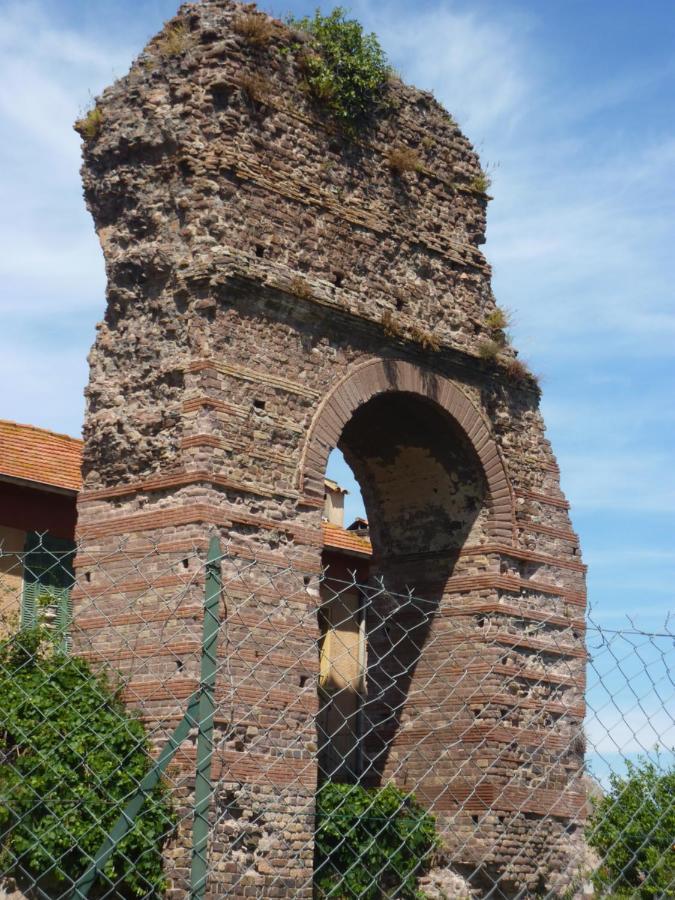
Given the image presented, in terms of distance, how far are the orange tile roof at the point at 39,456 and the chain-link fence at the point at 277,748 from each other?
73.8 inches

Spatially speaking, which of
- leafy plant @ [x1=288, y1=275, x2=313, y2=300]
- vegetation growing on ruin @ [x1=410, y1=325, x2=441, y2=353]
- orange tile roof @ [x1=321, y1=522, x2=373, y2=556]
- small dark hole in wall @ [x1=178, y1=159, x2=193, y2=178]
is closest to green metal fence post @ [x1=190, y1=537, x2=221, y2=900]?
leafy plant @ [x1=288, y1=275, x2=313, y2=300]

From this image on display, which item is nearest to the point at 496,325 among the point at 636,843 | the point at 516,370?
the point at 516,370

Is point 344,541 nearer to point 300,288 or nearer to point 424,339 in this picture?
point 424,339

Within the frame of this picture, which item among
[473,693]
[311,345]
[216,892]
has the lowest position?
[216,892]

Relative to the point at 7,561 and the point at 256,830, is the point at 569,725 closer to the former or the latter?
the point at 256,830

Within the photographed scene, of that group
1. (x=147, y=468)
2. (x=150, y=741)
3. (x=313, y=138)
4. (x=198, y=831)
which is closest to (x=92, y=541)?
(x=147, y=468)

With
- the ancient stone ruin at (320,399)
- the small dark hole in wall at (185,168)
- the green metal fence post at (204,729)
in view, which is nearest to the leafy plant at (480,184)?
the ancient stone ruin at (320,399)

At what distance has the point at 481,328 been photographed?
1258 centimetres

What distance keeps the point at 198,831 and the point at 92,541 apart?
6148mm

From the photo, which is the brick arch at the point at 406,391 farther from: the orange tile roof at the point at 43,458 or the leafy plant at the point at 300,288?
the orange tile roof at the point at 43,458

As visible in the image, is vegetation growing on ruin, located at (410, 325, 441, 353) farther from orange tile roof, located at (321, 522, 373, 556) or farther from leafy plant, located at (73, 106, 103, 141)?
orange tile roof, located at (321, 522, 373, 556)

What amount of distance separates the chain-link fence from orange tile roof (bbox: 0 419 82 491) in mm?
1875

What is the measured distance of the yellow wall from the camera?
1268cm

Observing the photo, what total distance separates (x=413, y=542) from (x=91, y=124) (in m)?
4.92
